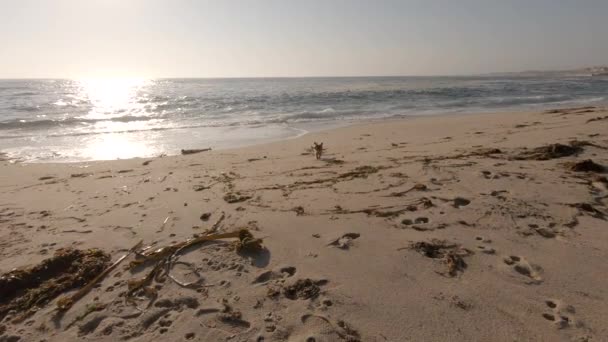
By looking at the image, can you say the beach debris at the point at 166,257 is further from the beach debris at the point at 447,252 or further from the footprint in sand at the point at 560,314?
the footprint in sand at the point at 560,314

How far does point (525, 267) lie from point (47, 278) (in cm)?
347

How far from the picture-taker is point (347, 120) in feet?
43.7

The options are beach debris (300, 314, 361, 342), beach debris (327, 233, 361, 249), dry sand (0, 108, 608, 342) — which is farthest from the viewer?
beach debris (327, 233, 361, 249)

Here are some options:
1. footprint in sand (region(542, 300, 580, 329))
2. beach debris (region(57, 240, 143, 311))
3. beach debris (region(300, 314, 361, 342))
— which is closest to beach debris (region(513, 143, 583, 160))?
footprint in sand (region(542, 300, 580, 329))

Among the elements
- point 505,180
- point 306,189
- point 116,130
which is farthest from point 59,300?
point 116,130

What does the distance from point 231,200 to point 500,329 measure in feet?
9.56

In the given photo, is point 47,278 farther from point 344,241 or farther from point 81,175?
point 81,175

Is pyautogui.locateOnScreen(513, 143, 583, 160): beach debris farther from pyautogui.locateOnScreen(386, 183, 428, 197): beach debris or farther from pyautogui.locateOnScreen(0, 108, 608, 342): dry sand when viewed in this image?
pyautogui.locateOnScreen(386, 183, 428, 197): beach debris

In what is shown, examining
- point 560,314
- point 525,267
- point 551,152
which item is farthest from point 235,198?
point 551,152

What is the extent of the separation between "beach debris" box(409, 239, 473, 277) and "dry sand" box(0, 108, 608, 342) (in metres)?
0.01

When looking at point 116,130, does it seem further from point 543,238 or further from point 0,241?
point 543,238

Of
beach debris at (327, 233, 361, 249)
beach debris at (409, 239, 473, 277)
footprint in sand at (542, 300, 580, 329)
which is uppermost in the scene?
beach debris at (409, 239, 473, 277)

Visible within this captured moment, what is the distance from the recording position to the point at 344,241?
3.05 meters

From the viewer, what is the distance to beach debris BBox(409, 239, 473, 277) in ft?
8.49
